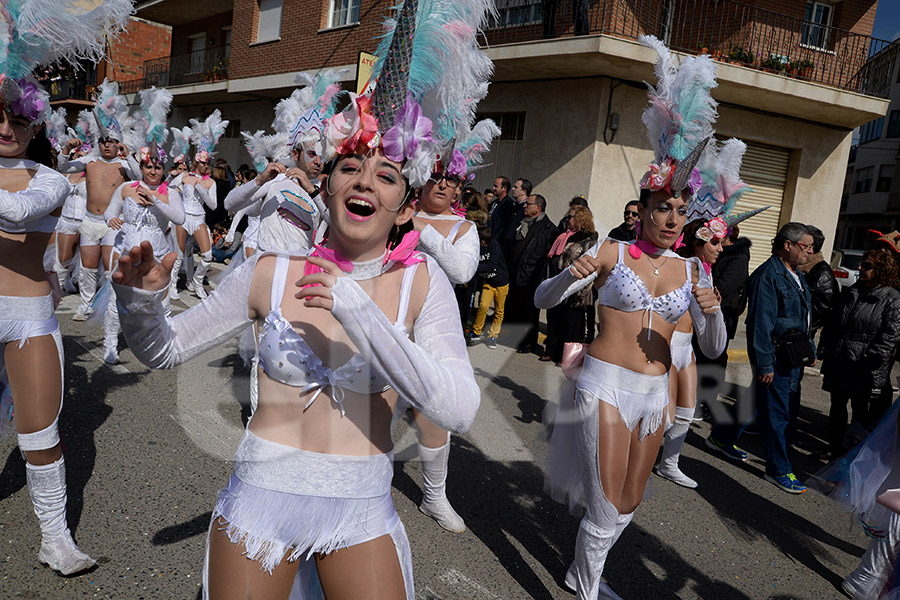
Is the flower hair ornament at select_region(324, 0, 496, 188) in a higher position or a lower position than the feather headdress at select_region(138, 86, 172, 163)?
lower

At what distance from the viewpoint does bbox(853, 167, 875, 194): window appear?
136 ft

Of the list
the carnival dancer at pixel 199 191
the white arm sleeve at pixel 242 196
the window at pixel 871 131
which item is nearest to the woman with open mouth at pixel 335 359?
the white arm sleeve at pixel 242 196

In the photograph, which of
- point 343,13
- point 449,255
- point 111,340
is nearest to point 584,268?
point 449,255

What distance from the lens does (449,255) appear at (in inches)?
151

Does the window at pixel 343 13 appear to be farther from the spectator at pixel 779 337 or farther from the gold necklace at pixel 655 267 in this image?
the gold necklace at pixel 655 267

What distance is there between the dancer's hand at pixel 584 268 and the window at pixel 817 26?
1316cm

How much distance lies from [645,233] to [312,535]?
2.47 meters

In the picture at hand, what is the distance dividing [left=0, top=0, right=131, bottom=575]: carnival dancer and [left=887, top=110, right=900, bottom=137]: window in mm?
47786

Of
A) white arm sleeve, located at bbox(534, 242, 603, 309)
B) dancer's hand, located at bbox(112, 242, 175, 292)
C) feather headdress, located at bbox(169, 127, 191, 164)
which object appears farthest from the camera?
feather headdress, located at bbox(169, 127, 191, 164)

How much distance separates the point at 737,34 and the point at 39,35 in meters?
13.5

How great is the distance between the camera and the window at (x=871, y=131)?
1643 inches

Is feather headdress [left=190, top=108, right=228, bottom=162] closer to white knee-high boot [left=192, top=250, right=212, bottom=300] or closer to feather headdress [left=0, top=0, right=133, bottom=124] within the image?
white knee-high boot [left=192, top=250, right=212, bottom=300]

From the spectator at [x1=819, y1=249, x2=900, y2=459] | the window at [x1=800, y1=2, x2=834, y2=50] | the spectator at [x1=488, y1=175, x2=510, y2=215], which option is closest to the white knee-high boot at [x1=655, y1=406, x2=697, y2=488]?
the spectator at [x1=819, y1=249, x2=900, y2=459]

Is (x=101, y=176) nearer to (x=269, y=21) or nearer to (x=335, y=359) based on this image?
(x=335, y=359)
